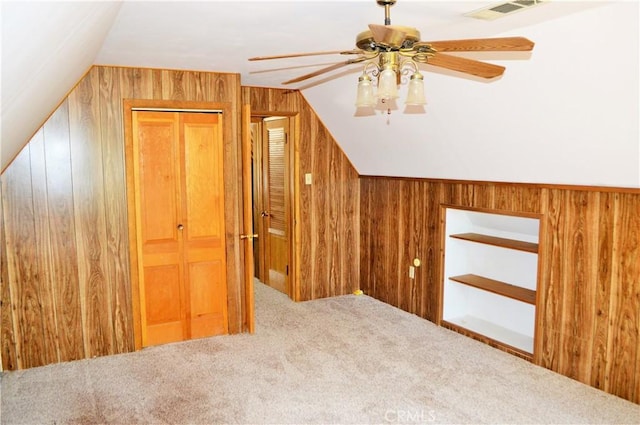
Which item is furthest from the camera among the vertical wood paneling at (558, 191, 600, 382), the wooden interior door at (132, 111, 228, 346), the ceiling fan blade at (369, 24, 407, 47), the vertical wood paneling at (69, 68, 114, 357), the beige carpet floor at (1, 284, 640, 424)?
the wooden interior door at (132, 111, 228, 346)

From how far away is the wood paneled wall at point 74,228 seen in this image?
11.6 feet

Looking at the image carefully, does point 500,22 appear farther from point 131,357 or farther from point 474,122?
point 131,357

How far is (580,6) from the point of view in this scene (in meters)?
2.18

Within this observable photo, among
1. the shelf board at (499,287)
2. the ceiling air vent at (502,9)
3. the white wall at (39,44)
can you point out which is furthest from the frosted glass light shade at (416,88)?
the shelf board at (499,287)

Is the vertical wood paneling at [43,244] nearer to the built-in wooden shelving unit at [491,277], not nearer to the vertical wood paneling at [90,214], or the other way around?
the vertical wood paneling at [90,214]

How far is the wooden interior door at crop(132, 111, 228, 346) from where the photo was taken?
391 cm

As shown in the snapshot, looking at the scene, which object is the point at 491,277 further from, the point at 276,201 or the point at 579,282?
the point at 276,201

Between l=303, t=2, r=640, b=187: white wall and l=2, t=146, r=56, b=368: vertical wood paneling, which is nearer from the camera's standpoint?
l=303, t=2, r=640, b=187: white wall

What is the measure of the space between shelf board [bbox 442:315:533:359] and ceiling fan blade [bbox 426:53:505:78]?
2.52 meters

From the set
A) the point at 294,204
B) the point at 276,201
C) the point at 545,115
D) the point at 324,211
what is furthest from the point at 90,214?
the point at 545,115

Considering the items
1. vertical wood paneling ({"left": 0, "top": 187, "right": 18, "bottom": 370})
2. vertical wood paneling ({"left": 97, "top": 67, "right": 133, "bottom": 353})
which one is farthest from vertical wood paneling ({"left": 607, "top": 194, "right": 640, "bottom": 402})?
vertical wood paneling ({"left": 0, "top": 187, "right": 18, "bottom": 370})

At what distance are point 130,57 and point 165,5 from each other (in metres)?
1.30

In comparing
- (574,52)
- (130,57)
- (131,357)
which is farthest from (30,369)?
(574,52)

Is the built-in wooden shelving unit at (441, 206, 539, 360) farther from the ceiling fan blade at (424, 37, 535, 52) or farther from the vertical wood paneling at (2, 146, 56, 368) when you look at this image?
the vertical wood paneling at (2, 146, 56, 368)
